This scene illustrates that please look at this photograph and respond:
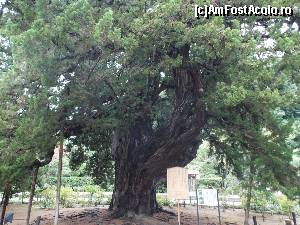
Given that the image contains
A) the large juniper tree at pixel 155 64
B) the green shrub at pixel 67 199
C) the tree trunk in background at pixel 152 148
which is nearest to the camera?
the large juniper tree at pixel 155 64

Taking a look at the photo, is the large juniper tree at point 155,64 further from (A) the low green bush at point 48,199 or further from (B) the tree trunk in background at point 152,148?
(A) the low green bush at point 48,199

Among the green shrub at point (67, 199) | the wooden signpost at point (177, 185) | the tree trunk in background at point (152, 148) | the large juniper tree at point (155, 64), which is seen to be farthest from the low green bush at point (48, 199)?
the wooden signpost at point (177, 185)

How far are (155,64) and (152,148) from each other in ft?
10.3

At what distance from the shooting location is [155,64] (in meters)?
7.34

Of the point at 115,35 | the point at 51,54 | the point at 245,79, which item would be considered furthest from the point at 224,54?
the point at 51,54

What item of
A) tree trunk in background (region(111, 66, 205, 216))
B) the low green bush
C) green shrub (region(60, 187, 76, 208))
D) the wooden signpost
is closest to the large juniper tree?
tree trunk in background (region(111, 66, 205, 216))

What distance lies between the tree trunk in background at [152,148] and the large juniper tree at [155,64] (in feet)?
0.14

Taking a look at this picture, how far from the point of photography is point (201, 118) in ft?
26.6

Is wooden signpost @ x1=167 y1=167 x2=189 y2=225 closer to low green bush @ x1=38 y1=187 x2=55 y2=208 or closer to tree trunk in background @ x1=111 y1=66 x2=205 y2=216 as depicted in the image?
tree trunk in background @ x1=111 y1=66 x2=205 y2=216

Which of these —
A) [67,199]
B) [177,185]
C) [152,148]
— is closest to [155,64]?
[177,185]

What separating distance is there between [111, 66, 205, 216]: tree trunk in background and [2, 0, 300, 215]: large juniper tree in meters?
0.04

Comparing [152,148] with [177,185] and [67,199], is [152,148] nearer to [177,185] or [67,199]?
[177,185]

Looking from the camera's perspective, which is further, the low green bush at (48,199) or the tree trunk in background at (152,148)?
the low green bush at (48,199)

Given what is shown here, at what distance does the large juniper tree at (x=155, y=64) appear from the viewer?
5949 millimetres
